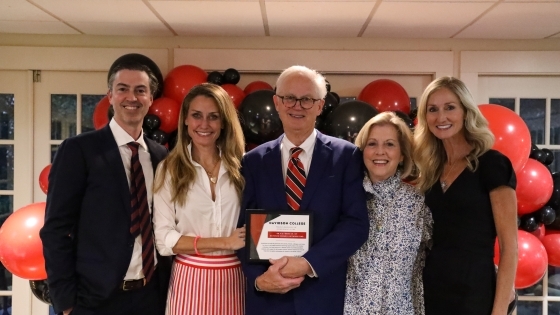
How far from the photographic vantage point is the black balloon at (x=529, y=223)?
2943mm

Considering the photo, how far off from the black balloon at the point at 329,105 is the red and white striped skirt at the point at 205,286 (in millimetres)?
1464

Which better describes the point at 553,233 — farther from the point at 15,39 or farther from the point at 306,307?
the point at 15,39

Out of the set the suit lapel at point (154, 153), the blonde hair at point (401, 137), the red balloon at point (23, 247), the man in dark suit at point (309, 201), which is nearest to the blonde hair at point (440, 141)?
the blonde hair at point (401, 137)

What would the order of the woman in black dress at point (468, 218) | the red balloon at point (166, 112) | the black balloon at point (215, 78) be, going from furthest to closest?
the black balloon at point (215, 78) → the red balloon at point (166, 112) → the woman in black dress at point (468, 218)

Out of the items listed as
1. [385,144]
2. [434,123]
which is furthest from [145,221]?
[434,123]

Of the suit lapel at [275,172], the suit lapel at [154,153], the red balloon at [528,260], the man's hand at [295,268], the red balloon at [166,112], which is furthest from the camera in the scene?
the red balloon at [166,112]

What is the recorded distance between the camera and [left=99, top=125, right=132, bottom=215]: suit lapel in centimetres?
182

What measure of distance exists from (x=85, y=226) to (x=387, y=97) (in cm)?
225

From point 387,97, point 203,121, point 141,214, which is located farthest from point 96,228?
point 387,97

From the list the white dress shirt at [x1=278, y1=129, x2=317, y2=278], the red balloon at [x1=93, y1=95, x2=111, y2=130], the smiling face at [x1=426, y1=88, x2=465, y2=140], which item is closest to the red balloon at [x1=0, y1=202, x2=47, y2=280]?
the red balloon at [x1=93, y1=95, x2=111, y2=130]

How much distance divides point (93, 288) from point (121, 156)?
572 mm

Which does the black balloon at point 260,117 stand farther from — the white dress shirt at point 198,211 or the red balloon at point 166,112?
the white dress shirt at point 198,211

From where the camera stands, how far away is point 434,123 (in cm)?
193

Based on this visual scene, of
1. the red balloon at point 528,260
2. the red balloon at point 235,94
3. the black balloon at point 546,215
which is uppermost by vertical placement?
the red balloon at point 235,94
